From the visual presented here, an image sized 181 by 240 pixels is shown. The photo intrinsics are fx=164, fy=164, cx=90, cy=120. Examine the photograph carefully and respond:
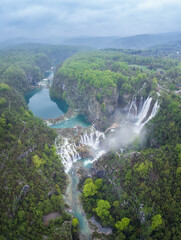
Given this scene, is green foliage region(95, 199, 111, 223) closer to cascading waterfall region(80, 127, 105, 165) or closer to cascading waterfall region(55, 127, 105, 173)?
cascading waterfall region(55, 127, 105, 173)

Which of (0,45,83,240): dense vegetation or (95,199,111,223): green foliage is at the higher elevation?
(0,45,83,240): dense vegetation

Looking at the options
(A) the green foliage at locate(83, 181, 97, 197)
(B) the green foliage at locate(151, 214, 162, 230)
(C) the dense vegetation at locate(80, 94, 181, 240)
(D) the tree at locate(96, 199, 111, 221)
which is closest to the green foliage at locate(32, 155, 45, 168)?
(C) the dense vegetation at locate(80, 94, 181, 240)

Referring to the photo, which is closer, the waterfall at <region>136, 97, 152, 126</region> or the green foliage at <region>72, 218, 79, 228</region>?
the green foliage at <region>72, 218, 79, 228</region>

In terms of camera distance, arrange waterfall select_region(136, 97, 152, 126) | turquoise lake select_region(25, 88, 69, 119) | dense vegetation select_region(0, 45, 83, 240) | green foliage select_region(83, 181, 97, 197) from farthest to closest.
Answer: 1. turquoise lake select_region(25, 88, 69, 119)
2. waterfall select_region(136, 97, 152, 126)
3. green foliage select_region(83, 181, 97, 197)
4. dense vegetation select_region(0, 45, 83, 240)

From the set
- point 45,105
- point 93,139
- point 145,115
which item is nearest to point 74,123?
point 93,139

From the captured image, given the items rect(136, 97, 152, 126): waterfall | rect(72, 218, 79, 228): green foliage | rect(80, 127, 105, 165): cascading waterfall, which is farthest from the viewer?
rect(80, 127, 105, 165): cascading waterfall

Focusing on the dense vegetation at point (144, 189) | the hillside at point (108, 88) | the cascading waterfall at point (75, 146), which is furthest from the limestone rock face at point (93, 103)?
the dense vegetation at point (144, 189)
